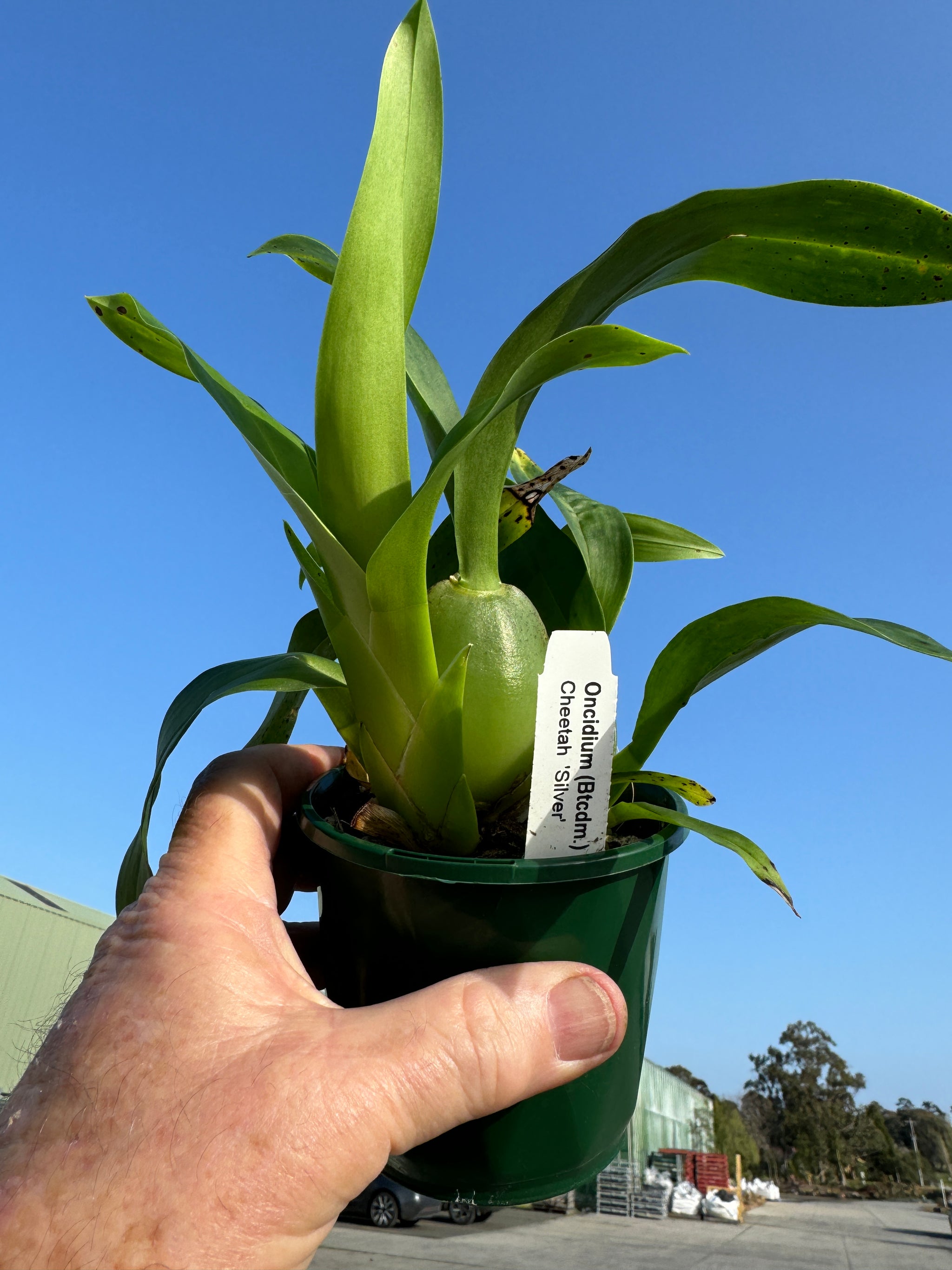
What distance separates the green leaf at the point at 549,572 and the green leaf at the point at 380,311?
0.23 meters

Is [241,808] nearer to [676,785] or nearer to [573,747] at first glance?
[573,747]

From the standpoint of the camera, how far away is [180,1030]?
2.06 feet

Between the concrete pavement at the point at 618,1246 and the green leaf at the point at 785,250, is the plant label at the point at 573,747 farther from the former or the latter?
the concrete pavement at the point at 618,1246

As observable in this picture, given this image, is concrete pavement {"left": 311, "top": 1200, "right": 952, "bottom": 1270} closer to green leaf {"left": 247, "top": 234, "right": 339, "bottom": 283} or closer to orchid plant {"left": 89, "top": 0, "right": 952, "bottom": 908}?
orchid plant {"left": 89, "top": 0, "right": 952, "bottom": 908}

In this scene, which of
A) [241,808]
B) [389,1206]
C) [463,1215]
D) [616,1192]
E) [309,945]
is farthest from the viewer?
[616,1192]

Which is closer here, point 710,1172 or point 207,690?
point 207,690

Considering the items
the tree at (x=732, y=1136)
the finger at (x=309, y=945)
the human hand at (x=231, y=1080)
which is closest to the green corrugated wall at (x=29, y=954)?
the finger at (x=309, y=945)

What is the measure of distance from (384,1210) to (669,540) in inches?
390

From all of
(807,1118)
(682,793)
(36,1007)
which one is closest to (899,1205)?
(807,1118)

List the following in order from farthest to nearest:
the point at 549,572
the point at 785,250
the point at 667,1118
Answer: the point at 667,1118 < the point at 549,572 < the point at 785,250

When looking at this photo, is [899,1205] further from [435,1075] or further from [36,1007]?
[435,1075]

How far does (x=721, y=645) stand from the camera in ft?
2.54

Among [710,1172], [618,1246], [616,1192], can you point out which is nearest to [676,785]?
[618,1246]

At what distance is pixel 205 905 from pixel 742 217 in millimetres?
747
